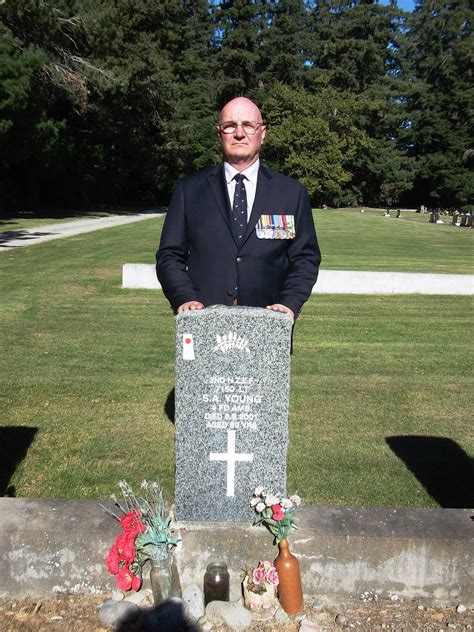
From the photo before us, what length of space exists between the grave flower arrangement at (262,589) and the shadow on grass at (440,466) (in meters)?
1.74

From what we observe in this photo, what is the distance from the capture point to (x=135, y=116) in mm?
41500

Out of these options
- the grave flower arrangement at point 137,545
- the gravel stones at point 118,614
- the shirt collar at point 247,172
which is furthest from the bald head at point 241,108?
the gravel stones at point 118,614

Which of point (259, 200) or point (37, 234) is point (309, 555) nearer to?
point (259, 200)

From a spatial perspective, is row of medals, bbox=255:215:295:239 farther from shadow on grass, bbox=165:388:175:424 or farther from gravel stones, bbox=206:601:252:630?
shadow on grass, bbox=165:388:175:424

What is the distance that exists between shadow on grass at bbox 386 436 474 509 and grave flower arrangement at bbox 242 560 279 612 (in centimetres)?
174

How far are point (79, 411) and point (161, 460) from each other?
1386mm

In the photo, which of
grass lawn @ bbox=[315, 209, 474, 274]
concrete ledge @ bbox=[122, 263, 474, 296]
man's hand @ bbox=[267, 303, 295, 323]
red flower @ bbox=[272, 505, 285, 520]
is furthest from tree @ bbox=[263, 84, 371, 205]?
red flower @ bbox=[272, 505, 285, 520]

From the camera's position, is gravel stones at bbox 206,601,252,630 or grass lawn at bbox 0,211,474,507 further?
grass lawn at bbox 0,211,474,507

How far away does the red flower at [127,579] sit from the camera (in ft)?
11.0

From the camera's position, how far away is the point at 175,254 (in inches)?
157

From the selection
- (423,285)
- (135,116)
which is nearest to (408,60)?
(135,116)

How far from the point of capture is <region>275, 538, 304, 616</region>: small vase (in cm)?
332

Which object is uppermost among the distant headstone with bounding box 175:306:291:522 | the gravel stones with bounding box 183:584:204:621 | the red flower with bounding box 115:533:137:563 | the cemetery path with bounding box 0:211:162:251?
the distant headstone with bounding box 175:306:291:522

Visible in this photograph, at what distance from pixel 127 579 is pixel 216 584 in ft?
1.49
